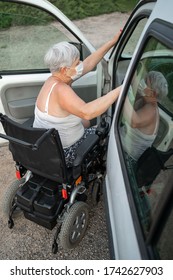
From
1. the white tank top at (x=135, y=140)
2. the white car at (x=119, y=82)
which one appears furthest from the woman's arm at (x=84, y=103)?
the white tank top at (x=135, y=140)

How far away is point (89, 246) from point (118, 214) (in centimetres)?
86

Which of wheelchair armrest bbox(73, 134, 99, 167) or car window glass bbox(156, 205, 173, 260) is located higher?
car window glass bbox(156, 205, 173, 260)

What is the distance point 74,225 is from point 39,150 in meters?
0.70

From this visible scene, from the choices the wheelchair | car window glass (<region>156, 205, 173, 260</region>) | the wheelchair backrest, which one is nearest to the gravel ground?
the wheelchair

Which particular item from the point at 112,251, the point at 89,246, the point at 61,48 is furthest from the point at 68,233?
the point at 61,48

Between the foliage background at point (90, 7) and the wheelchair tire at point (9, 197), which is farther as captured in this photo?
the foliage background at point (90, 7)

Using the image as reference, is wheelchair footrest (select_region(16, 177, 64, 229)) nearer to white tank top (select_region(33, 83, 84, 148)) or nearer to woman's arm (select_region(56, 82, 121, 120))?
white tank top (select_region(33, 83, 84, 148))

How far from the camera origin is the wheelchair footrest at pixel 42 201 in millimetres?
2195

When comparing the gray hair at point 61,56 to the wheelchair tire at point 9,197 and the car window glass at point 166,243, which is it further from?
the car window glass at point 166,243

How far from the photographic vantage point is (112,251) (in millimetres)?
1773

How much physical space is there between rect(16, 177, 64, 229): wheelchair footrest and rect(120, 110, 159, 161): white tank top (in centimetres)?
69

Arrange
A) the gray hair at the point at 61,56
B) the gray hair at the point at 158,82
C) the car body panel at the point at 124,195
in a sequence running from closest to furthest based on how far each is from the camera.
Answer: the car body panel at the point at 124,195 → the gray hair at the point at 158,82 → the gray hair at the point at 61,56

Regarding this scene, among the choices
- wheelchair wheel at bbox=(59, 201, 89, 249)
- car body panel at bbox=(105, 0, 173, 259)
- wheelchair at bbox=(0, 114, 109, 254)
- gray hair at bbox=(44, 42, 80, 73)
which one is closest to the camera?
car body panel at bbox=(105, 0, 173, 259)

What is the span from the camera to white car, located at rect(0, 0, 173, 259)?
4.28ft
